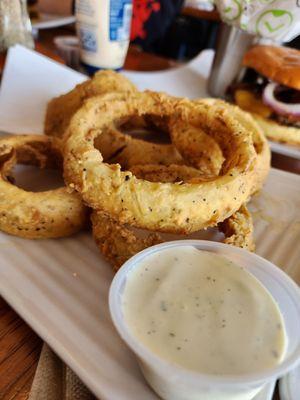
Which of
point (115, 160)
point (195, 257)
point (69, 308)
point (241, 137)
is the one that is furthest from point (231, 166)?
point (69, 308)

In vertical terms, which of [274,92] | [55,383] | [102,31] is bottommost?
[55,383]

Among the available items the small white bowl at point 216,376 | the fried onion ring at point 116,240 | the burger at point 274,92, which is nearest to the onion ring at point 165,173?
the fried onion ring at point 116,240

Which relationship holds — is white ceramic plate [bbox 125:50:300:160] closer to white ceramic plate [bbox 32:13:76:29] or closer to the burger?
the burger

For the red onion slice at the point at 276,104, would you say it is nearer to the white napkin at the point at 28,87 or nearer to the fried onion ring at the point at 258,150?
the fried onion ring at the point at 258,150

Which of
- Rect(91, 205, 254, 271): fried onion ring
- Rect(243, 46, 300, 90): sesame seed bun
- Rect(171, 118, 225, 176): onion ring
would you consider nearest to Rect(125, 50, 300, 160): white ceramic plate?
Rect(243, 46, 300, 90): sesame seed bun

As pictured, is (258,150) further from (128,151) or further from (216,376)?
(216,376)

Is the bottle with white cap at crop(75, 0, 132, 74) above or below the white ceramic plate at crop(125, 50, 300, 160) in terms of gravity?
above

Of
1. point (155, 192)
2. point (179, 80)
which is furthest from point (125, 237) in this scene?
point (179, 80)
